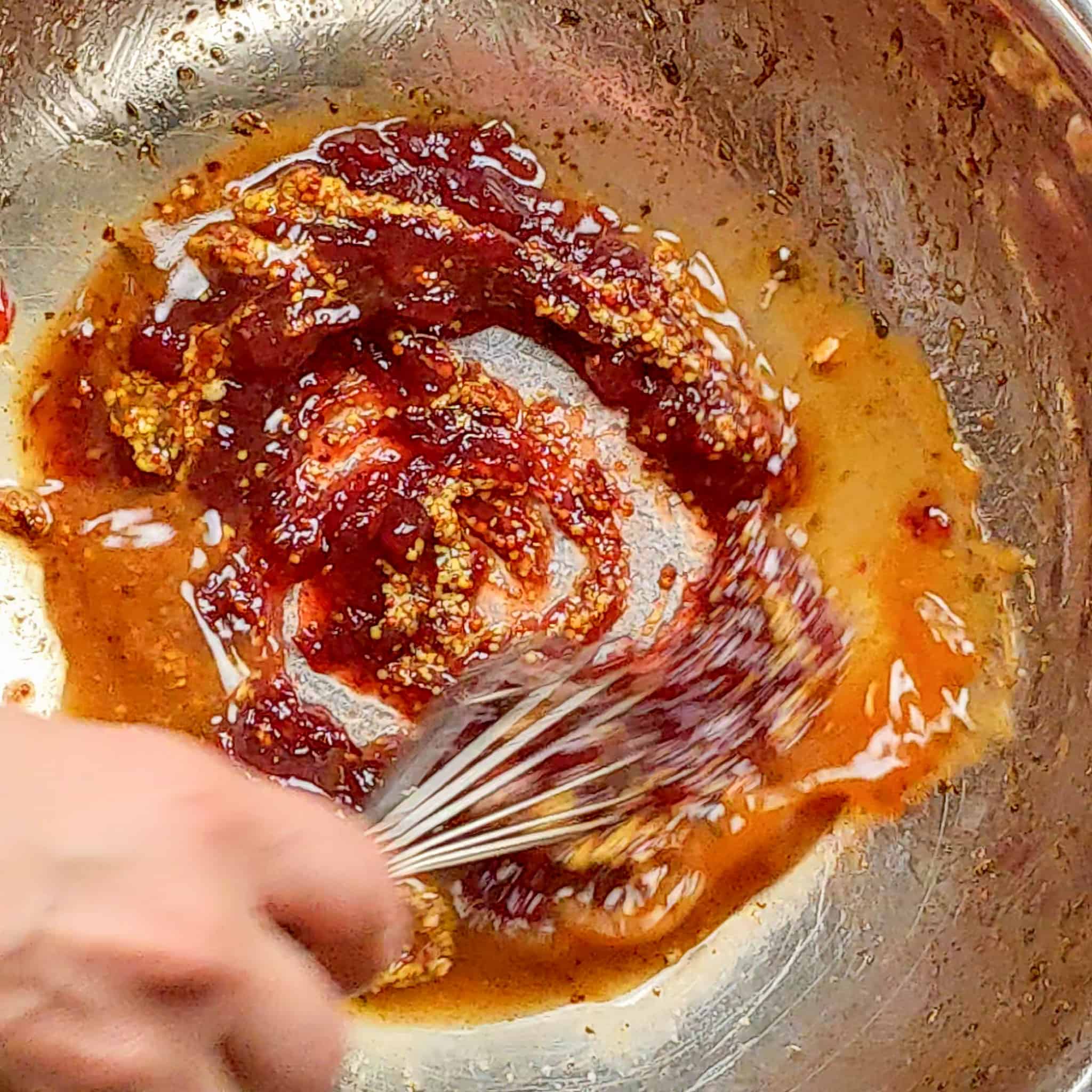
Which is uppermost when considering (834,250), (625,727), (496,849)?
(834,250)

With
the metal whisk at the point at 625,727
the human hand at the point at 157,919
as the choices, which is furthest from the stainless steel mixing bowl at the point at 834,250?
the human hand at the point at 157,919

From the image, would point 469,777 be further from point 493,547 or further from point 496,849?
point 493,547

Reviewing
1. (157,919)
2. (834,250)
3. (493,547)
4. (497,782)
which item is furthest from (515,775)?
(834,250)

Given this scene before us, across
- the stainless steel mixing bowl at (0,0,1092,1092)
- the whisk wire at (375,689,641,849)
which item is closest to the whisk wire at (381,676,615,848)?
the whisk wire at (375,689,641,849)

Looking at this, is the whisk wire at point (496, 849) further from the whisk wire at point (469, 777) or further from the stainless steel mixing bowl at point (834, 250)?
the stainless steel mixing bowl at point (834, 250)

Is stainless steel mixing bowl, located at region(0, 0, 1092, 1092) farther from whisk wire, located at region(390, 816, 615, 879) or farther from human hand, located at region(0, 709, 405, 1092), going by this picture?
human hand, located at region(0, 709, 405, 1092)

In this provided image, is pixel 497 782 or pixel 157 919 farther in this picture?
pixel 497 782
